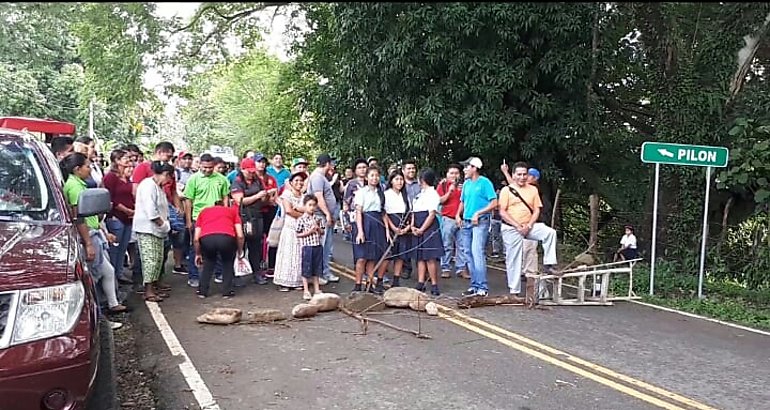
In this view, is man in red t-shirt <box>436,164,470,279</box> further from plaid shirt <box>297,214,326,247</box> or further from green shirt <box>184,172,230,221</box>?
green shirt <box>184,172,230,221</box>

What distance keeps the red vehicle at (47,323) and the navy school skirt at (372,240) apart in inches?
195

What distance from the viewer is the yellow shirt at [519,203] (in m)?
9.14

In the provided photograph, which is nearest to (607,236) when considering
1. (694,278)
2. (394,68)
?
(694,278)

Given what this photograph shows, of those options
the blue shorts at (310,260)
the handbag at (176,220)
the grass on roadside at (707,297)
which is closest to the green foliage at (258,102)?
the handbag at (176,220)

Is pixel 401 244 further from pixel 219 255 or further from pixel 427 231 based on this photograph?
pixel 219 255

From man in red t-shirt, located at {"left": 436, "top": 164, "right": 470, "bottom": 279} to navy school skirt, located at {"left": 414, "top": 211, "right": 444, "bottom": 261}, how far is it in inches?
63.3

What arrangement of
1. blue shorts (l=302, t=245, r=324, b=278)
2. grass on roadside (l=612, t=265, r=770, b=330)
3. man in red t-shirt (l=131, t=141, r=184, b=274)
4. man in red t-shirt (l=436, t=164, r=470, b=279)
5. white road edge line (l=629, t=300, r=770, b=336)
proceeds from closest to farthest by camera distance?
1. white road edge line (l=629, t=300, r=770, b=336)
2. blue shorts (l=302, t=245, r=324, b=278)
3. grass on roadside (l=612, t=265, r=770, b=330)
4. man in red t-shirt (l=131, t=141, r=184, b=274)
5. man in red t-shirt (l=436, t=164, r=470, b=279)

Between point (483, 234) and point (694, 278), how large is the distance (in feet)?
14.1

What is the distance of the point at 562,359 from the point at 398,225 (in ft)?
11.7

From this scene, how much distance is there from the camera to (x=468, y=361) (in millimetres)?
6230

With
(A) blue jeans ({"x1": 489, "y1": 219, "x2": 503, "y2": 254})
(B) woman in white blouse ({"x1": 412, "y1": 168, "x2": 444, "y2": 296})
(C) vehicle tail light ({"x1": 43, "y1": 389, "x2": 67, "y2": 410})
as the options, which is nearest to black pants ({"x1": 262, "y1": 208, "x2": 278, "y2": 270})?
(B) woman in white blouse ({"x1": 412, "y1": 168, "x2": 444, "y2": 296})

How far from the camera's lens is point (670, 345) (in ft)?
23.6

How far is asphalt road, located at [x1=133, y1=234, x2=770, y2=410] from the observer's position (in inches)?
208

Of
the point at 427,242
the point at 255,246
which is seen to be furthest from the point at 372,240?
the point at 255,246
